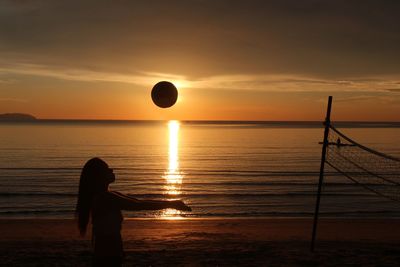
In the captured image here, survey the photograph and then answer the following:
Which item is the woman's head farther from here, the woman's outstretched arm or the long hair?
the woman's outstretched arm

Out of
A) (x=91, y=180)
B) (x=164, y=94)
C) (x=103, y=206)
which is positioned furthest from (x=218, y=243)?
(x=91, y=180)

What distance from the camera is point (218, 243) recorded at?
39.8ft

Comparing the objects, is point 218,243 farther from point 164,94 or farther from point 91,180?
point 91,180

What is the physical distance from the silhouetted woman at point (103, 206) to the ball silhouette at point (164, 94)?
12.1 feet

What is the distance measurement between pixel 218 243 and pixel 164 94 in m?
5.51

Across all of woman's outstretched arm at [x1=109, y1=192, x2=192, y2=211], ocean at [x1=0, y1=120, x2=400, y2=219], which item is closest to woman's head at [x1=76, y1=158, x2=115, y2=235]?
woman's outstretched arm at [x1=109, y1=192, x2=192, y2=211]

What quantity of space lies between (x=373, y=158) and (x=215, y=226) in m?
44.2

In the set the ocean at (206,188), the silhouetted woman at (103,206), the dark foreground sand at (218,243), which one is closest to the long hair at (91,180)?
the silhouetted woman at (103,206)

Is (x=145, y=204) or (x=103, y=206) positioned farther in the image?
(x=103, y=206)

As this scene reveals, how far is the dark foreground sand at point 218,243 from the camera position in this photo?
997 centimetres

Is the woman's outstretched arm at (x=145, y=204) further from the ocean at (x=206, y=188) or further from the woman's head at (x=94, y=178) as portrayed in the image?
the ocean at (x=206, y=188)

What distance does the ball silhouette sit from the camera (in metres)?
8.12

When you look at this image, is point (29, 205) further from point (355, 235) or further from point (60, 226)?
point (355, 235)

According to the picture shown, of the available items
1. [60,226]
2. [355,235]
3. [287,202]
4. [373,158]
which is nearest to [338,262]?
[355,235]
